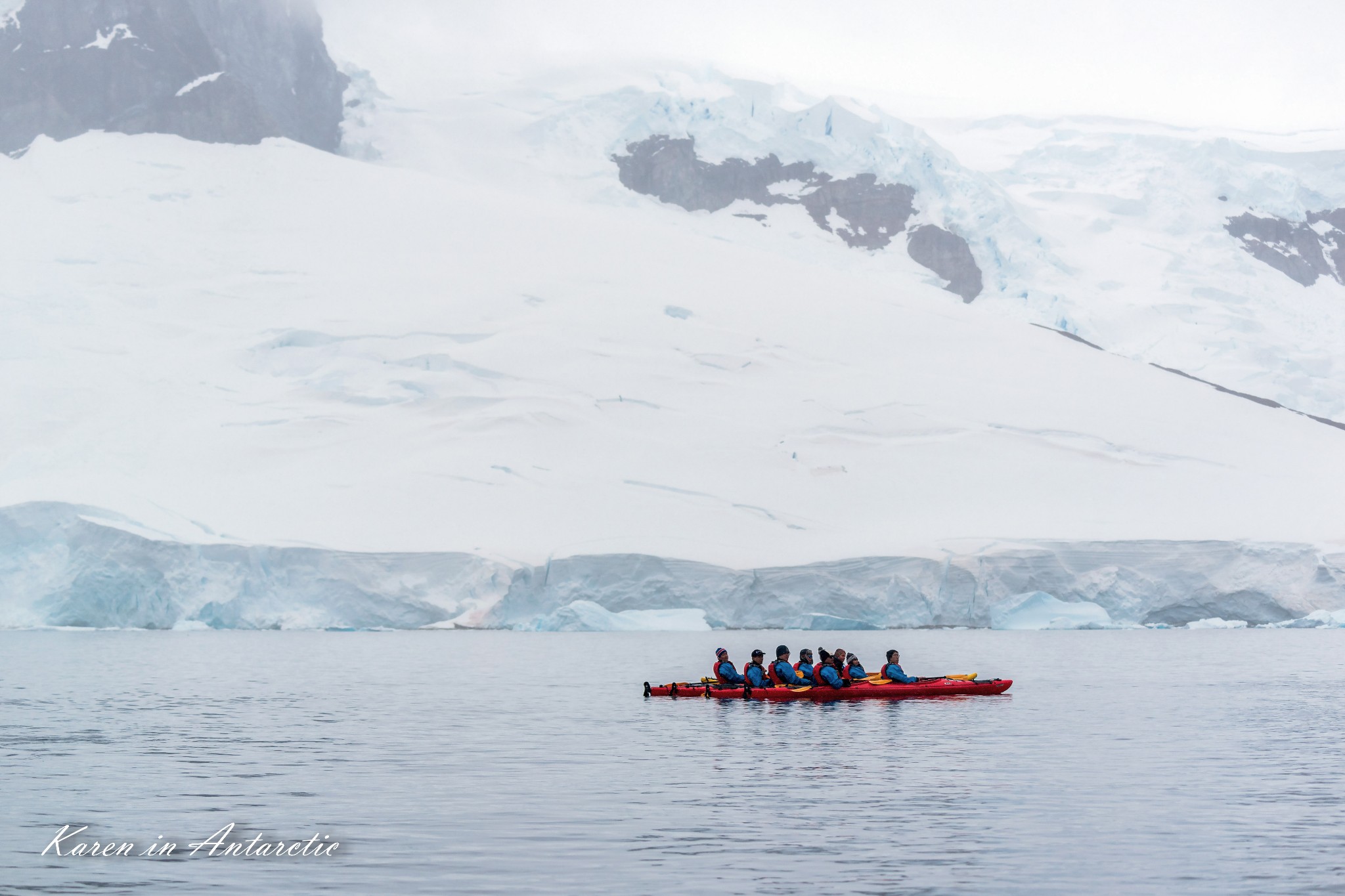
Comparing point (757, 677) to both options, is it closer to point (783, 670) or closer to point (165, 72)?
point (783, 670)

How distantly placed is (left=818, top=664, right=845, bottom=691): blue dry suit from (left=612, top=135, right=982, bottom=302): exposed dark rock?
5580 centimetres

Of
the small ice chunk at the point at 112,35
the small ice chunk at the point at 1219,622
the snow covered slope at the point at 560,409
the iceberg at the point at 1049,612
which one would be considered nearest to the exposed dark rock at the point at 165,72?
the small ice chunk at the point at 112,35

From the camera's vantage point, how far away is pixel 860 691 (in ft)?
62.4

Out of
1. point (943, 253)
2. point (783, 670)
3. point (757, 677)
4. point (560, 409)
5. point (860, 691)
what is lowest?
point (860, 691)

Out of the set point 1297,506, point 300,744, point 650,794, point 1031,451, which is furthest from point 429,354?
point 650,794

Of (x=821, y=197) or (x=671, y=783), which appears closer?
(x=671, y=783)

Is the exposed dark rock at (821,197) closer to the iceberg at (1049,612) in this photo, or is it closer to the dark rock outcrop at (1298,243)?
the dark rock outcrop at (1298,243)

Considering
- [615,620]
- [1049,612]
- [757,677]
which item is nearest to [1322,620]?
[1049,612]

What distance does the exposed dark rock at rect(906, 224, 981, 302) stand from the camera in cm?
7344

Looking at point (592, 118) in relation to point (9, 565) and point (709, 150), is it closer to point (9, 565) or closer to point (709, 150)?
point (709, 150)

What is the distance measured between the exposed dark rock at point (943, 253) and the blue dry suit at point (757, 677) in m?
56.1

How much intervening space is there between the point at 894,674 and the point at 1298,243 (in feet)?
232

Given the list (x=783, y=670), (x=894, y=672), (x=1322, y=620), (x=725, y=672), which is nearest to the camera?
(x=725, y=672)

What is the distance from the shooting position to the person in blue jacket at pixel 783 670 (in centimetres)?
1909
